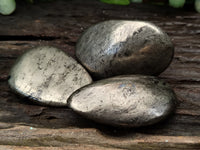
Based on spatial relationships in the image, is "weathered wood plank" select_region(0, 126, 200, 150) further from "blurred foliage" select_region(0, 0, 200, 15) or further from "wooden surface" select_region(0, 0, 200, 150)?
"blurred foliage" select_region(0, 0, 200, 15)

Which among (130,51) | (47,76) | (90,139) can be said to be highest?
(130,51)

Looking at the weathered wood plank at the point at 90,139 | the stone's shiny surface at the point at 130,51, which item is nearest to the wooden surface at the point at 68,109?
the weathered wood plank at the point at 90,139

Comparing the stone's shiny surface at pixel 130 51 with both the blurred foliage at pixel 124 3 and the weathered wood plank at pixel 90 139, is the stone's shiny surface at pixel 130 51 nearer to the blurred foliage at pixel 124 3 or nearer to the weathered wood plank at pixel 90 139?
the weathered wood plank at pixel 90 139

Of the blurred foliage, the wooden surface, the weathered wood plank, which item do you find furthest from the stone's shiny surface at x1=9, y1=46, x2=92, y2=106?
the blurred foliage

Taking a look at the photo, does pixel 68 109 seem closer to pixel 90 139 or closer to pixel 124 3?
pixel 90 139

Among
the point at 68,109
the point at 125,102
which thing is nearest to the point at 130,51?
the point at 125,102

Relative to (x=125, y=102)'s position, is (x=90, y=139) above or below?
below
